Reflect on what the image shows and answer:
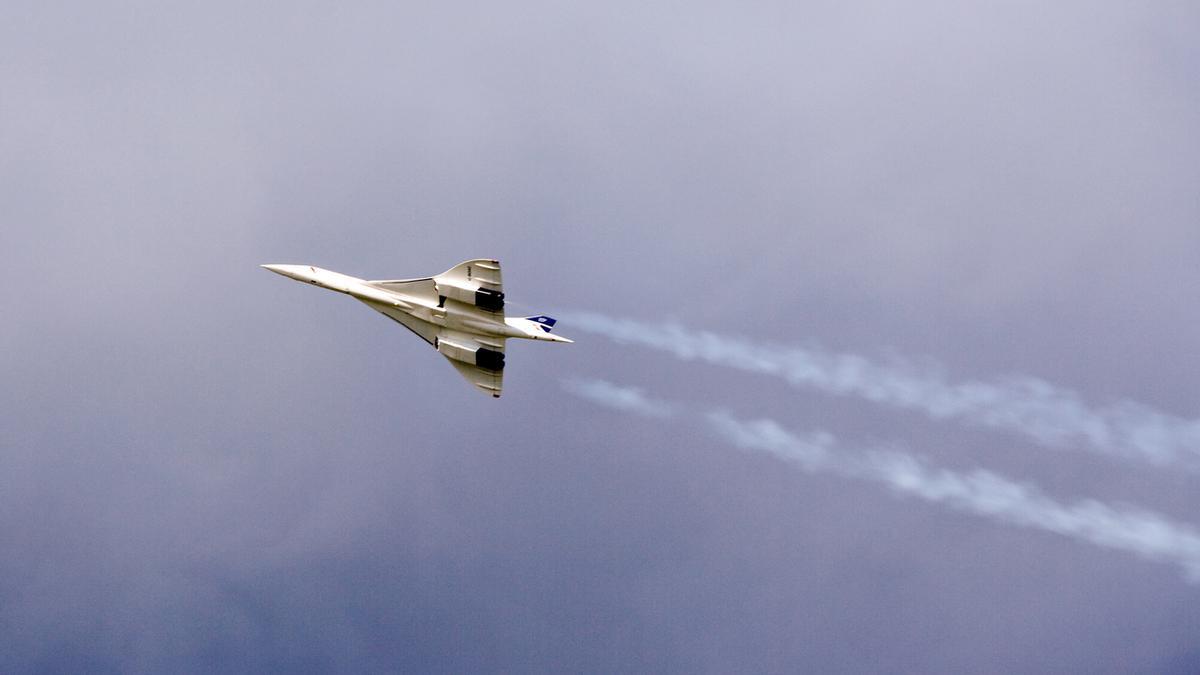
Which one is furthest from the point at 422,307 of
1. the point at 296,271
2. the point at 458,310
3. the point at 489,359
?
the point at 296,271

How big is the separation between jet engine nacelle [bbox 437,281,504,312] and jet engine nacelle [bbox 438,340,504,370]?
342 centimetres

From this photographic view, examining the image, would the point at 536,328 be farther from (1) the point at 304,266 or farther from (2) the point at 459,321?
(1) the point at 304,266

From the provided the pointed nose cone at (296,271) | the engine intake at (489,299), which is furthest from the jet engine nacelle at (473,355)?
the pointed nose cone at (296,271)

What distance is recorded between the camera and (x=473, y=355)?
393 ft

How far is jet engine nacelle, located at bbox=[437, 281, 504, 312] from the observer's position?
116250 mm

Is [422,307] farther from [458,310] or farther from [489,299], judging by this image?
[489,299]

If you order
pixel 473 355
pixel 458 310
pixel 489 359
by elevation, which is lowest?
pixel 489 359

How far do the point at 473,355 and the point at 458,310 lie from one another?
3150 millimetres

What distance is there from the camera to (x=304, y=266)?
400ft

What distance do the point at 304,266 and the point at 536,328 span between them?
47.0ft

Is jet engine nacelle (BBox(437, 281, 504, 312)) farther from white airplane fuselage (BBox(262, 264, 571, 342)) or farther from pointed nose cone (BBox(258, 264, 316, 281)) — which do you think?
pointed nose cone (BBox(258, 264, 316, 281))

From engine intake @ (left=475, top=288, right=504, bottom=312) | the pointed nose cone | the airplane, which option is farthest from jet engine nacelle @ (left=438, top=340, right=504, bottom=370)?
the pointed nose cone

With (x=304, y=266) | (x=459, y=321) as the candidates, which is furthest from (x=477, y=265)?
(x=304, y=266)

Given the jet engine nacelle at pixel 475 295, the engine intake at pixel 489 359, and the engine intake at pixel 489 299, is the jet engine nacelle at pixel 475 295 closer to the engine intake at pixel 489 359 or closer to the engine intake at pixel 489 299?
the engine intake at pixel 489 299
